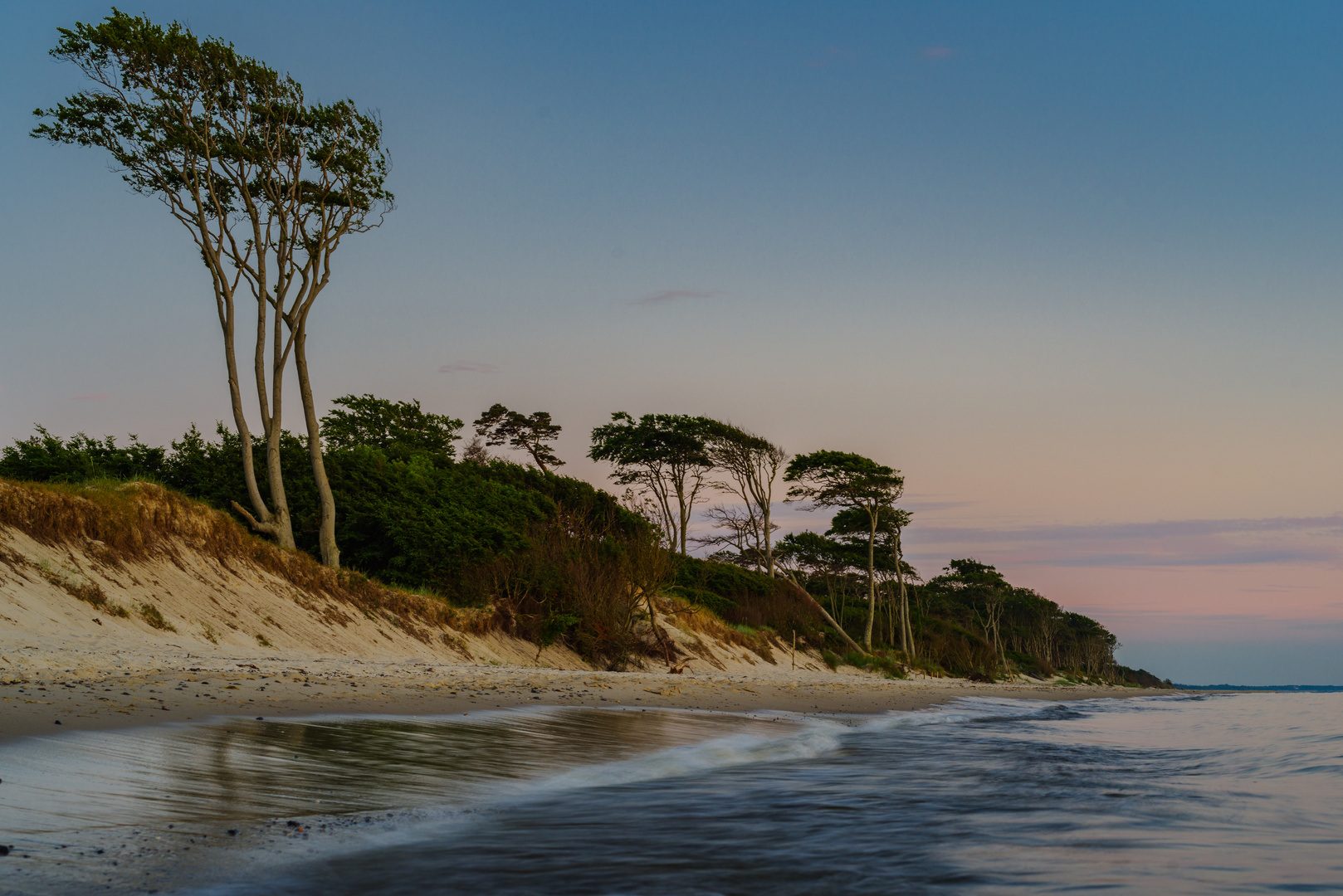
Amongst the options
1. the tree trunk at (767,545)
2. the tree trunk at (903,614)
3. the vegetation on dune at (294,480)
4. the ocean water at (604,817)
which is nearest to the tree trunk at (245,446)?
the vegetation on dune at (294,480)

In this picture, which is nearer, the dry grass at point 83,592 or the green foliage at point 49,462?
the dry grass at point 83,592

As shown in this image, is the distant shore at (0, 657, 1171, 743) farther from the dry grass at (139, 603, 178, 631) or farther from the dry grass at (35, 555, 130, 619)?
the dry grass at (35, 555, 130, 619)

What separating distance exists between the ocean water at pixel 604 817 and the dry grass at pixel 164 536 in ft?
29.6

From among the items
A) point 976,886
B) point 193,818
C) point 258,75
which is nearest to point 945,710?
point 976,886

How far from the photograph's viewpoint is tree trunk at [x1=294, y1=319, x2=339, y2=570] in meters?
19.1

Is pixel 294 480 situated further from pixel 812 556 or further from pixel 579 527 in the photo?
pixel 812 556

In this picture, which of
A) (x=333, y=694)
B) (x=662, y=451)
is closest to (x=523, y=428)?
(x=662, y=451)

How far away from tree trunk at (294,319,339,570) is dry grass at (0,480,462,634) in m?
0.79

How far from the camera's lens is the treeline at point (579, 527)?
65.2ft

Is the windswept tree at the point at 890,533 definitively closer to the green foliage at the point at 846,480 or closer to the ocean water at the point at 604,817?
the green foliage at the point at 846,480

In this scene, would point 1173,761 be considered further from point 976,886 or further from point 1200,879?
point 976,886

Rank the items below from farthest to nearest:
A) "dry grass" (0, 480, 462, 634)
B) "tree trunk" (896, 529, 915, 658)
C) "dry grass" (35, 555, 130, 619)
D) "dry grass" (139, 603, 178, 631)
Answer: "tree trunk" (896, 529, 915, 658) → "dry grass" (0, 480, 462, 634) → "dry grass" (139, 603, 178, 631) → "dry grass" (35, 555, 130, 619)

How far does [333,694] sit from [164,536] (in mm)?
8403

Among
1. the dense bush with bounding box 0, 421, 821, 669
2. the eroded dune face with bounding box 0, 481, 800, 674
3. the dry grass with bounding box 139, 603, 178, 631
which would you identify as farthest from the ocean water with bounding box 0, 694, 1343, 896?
→ the dense bush with bounding box 0, 421, 821, 669
